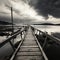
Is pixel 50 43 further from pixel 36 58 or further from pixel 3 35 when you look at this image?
pixel 36 58

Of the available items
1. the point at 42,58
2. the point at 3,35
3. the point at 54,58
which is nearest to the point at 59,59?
the point at 54,58

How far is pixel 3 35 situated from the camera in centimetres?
4347

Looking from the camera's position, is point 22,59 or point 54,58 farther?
point 54,58

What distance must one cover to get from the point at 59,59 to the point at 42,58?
549 inches

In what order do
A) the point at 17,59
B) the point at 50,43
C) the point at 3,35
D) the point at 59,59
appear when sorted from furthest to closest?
the point at 3,35
the point at 50,43
the point at 59,59
the point at 17,59

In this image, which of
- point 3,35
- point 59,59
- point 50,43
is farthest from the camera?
point 3,35

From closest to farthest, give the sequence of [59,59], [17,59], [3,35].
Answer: [17,59], [59,59], [3,35]

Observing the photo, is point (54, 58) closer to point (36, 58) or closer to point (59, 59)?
point (59, 59)

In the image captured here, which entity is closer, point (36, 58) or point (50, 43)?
point (36, 58)

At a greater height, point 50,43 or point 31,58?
point 31,58

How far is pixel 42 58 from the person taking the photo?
657 centimetres

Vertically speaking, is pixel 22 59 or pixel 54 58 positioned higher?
pixel 22 59

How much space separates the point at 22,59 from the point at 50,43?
24978mm

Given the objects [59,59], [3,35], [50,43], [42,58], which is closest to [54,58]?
[59,59]
